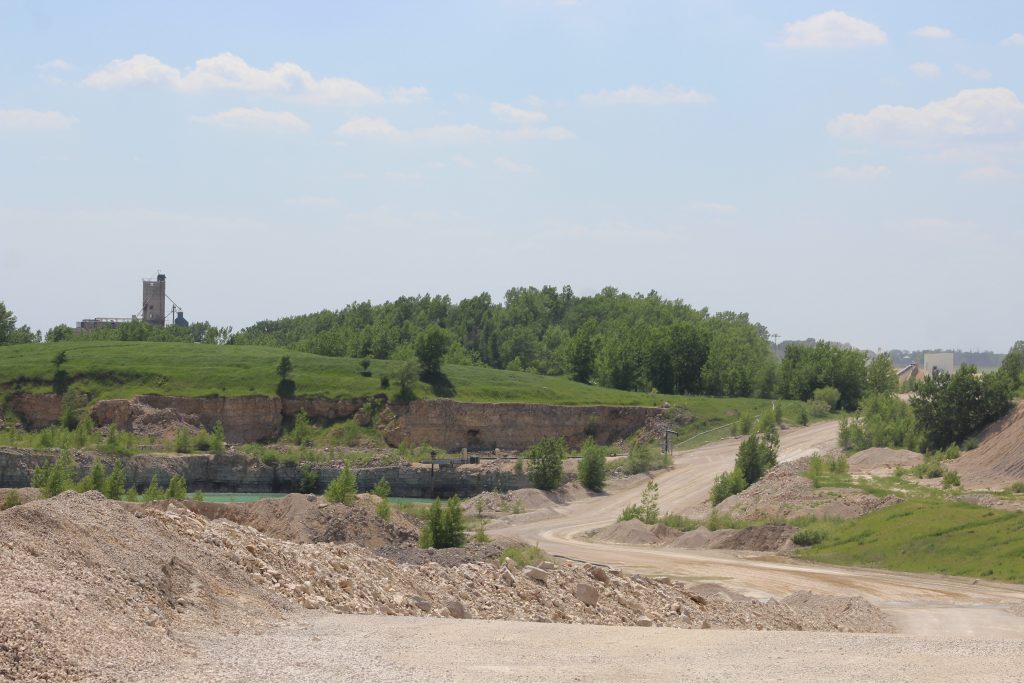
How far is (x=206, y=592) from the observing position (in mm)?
A: 20516

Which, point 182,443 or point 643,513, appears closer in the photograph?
point 643,513

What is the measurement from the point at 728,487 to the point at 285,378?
51552mm

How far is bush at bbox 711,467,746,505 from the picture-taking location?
204ft

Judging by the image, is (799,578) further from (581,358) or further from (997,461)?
(581,358)

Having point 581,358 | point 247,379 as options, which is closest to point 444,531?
point 247,379

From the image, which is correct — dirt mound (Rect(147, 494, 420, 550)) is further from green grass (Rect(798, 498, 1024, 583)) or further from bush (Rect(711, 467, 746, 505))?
bush (Rect(711, 467, 746, 505))

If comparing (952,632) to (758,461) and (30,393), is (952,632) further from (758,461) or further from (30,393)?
(30,393)

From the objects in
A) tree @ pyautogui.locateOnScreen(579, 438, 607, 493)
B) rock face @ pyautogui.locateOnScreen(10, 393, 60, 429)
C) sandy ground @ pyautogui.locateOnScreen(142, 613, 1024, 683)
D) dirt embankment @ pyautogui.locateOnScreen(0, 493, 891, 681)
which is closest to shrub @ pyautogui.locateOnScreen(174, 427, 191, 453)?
rock face @ pyautogui.locateOnScreen(10, 393, 60, 429)

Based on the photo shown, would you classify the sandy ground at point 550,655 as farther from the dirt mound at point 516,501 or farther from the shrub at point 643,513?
the dirt mound at point 516,501

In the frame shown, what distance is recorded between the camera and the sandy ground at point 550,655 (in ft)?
53.9

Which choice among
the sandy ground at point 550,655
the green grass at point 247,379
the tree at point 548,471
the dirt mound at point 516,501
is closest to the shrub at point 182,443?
the green grass at point 247,379

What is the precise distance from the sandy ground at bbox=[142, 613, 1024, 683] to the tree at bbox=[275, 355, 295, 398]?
81.3 meters

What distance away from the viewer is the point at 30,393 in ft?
324

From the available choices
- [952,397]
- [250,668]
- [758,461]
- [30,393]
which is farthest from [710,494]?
[30,393]
